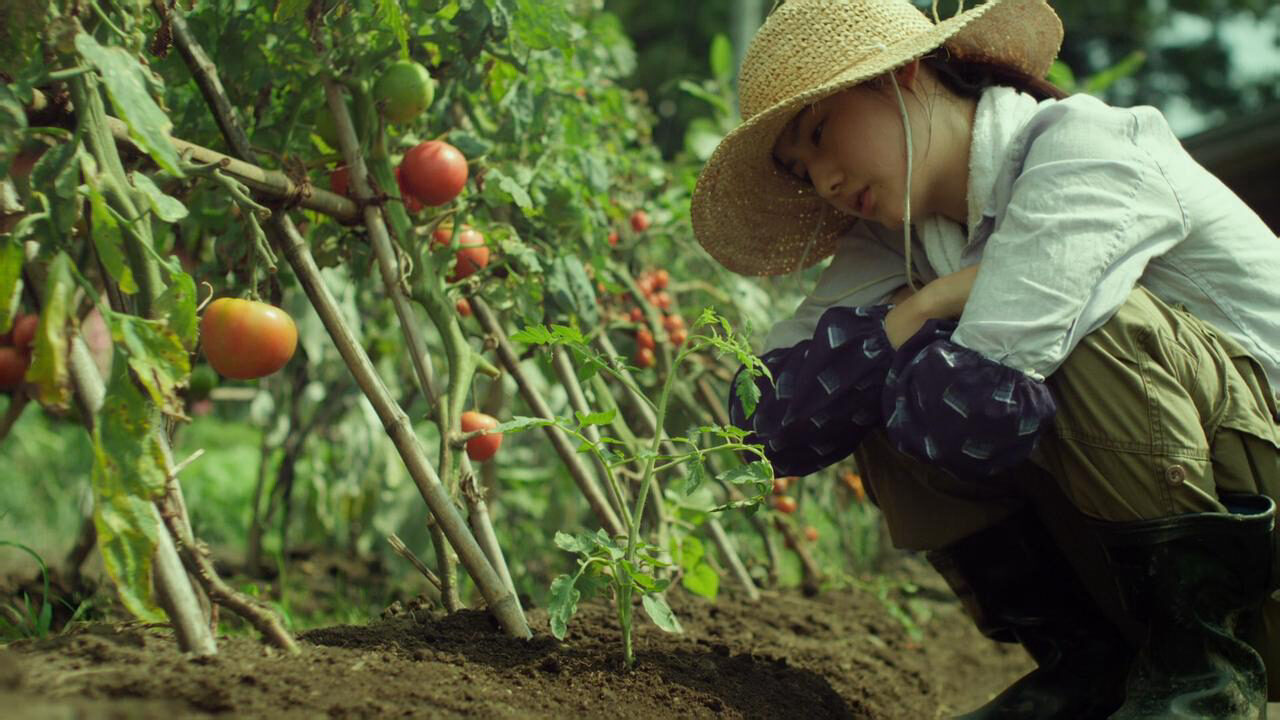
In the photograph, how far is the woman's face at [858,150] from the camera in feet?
4.68

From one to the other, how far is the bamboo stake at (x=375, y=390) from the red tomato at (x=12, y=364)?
1.11ft

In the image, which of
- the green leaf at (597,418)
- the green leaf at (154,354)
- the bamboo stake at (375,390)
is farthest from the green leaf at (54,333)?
the green leaf at (597,418)

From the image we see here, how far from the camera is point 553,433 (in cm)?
166

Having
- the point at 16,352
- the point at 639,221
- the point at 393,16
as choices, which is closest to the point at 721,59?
the point at 639,221

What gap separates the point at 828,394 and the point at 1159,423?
38 centimetres

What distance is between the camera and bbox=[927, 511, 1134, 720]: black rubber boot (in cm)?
154

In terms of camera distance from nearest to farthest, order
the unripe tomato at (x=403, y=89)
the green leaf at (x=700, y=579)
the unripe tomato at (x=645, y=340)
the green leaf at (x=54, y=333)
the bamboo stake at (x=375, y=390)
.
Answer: the green leaf at (x=54, y=333), the bamboo stake at (x=375, y=390), the unripe tomato at (x=403, y=89), the green leaf at (x=700, y=579), the unripe tomato at (x=645, y=340)

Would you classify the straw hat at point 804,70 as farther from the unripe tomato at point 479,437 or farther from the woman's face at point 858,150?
the unripe tomato at point 479,437

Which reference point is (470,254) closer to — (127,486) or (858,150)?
(858,150)

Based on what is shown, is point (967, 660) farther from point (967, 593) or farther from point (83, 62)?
point (83, 62)

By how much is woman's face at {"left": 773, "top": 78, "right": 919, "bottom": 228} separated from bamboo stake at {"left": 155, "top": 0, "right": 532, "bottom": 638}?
2.09 ft

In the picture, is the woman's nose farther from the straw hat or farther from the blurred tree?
the blurred tree

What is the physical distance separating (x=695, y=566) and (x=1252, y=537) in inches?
32.4

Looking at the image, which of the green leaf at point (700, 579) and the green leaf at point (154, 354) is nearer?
the green leaf at point (154, 354)
